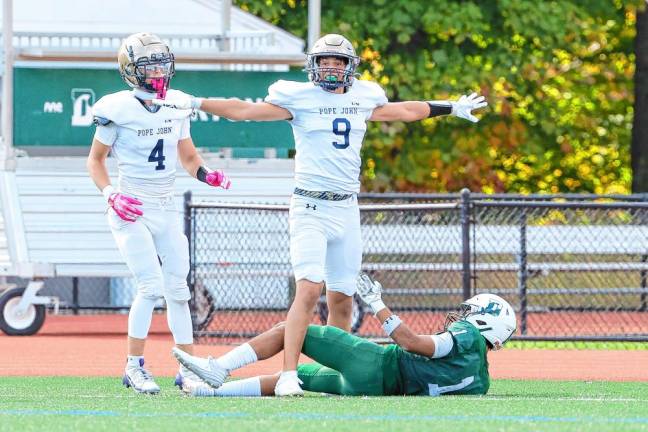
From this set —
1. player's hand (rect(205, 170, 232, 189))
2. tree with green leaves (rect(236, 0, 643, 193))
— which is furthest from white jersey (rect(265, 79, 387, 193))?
tree with green leaves (rect(236, 0, 643, 193))

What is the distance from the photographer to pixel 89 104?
17.4 meters

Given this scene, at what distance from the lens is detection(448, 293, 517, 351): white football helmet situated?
10.3m

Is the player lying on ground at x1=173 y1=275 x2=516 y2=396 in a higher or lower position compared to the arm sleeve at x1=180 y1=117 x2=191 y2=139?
lower

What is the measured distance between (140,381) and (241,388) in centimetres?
73

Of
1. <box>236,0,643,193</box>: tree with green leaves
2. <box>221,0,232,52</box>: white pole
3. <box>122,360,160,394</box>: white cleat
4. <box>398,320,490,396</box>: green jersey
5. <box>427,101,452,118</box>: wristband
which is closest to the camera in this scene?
<box>398,320,490,396</box>: green jersey

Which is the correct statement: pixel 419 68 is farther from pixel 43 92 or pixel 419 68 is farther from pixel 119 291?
pixel 43 92

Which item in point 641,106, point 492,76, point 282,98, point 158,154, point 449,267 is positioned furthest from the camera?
point 641,106

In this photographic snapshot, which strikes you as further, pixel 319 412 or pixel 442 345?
pixel 442 345

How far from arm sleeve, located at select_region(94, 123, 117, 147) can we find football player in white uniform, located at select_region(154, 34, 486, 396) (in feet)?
1.28

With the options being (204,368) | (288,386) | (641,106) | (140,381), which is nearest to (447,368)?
(288,386)

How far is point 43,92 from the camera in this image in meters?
17.4

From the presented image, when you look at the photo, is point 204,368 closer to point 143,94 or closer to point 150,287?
point 150,287

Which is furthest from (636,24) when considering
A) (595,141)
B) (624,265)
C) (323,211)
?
(323,211)

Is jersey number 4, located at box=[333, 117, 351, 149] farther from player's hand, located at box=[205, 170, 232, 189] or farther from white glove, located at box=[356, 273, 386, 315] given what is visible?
white glove, located at box=[356, 273, 386, 315]
